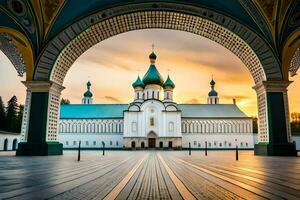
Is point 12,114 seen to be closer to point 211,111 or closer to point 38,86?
point 211,111

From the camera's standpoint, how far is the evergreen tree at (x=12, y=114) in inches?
1929

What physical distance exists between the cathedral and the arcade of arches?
33637 millimetres

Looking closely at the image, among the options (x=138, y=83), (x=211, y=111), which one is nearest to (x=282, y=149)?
(x=138, y=83)

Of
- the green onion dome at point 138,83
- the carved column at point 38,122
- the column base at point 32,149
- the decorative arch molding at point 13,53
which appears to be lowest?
the column base at point 32,149

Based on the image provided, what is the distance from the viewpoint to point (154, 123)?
5159cm

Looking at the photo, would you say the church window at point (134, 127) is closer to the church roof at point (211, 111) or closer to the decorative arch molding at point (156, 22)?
the church roof at point (211, 111)

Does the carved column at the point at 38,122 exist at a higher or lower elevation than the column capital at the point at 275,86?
lower

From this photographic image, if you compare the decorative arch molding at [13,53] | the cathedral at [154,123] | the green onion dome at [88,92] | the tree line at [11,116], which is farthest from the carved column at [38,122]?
the green onion dome at [88,92]

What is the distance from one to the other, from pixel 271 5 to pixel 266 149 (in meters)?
8.81

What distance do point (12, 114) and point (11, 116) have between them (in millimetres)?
1269

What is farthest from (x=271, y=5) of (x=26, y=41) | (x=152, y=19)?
(x=26, y=41)

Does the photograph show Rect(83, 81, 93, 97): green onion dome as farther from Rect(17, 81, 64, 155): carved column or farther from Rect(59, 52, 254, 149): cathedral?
Rect(17, 81, 64, 155): carved column

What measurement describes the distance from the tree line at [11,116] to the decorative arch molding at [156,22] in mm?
35540

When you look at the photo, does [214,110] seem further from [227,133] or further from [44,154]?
[44,154]
